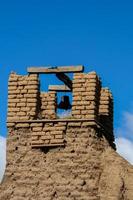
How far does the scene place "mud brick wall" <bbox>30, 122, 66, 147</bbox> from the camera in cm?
2039

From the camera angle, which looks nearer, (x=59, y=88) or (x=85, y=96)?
(x=85, y=96)

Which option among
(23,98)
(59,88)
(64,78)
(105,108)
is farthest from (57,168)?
(59,88)

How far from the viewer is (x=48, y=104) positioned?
21.8 m

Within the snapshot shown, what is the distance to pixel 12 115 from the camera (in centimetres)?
2086

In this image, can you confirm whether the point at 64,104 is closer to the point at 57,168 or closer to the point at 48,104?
the point at 48,104

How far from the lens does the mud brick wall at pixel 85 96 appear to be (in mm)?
20516

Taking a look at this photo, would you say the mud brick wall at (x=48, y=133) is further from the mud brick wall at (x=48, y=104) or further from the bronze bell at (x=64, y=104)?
the bronze bell at (x=64, y=104)

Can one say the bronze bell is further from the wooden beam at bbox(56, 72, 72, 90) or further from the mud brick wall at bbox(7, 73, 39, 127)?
the mud brick wall at bbox(7, 73, 39, 127)

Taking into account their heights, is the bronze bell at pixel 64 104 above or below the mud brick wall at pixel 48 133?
above

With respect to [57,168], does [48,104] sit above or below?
above

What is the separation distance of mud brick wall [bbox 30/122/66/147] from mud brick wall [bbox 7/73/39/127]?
360 millimetres

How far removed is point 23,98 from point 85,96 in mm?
1497

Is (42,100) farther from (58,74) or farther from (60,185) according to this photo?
(60,185)

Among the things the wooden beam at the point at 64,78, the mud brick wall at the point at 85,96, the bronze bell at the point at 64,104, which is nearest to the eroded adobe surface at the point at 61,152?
the mud brick wall at the point at 85,96
